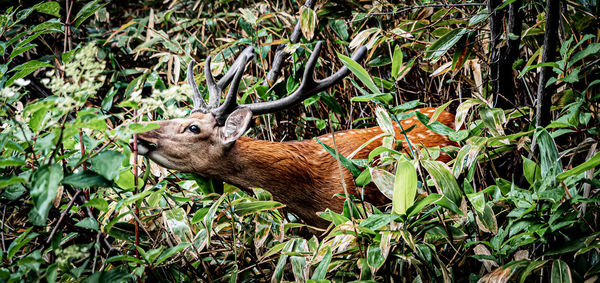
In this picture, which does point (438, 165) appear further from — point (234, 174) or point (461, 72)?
point (461, 72)

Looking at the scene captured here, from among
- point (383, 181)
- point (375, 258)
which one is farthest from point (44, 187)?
point (383, 181)

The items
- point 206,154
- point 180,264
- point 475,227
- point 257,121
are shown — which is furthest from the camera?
point 257,121

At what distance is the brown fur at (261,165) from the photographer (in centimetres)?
252

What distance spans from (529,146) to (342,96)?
1.78 metres

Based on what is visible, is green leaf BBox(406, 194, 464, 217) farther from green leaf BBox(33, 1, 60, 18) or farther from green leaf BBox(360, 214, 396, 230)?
green leaf BBox(33, 1, 60, 18)

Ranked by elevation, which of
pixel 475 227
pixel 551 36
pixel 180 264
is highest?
pixel 551 36

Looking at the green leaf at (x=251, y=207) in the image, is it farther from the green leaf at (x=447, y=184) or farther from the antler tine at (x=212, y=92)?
the antler tine at (x=212, y=92)

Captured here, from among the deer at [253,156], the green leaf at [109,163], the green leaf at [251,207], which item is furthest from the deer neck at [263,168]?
the green leaf at [109,163]

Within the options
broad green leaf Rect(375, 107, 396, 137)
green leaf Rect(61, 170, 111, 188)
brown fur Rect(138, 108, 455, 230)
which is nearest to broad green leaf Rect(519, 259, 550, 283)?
broad green leaf Rect(375, 107, 396, 137)

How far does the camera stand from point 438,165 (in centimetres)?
162

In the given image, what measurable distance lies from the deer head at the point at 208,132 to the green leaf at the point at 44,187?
1.25 meters

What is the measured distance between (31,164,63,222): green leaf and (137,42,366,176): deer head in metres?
1.25

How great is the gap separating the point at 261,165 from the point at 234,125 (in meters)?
0.27

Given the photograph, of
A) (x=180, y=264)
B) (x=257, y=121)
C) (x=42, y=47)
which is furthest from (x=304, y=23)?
(x=42, y=47)
